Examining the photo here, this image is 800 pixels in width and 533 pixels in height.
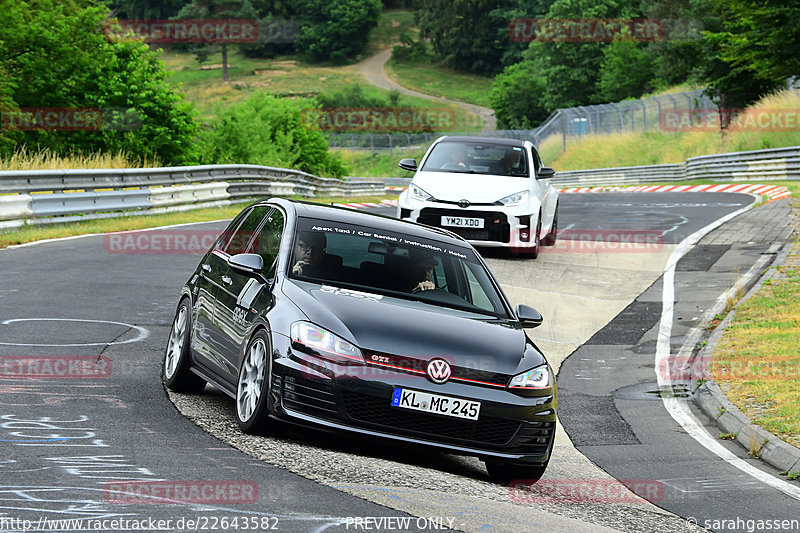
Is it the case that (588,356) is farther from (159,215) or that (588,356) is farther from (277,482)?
(159,215)

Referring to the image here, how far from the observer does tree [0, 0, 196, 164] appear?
36.5 meters

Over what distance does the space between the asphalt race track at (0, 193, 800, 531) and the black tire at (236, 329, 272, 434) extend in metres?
0.15

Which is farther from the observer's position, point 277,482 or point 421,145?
point 421,145

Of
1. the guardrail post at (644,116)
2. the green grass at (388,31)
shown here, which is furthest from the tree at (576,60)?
the green grass at (388,31)

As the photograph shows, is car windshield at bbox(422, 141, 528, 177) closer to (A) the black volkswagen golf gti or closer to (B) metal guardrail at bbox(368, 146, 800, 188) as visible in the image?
(A) the black volkswagen golf gti

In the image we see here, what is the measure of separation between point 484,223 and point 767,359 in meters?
6.37

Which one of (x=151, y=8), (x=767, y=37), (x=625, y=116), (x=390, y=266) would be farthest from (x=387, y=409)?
(x=151, y=8)

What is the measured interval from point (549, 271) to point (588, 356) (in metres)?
4.90

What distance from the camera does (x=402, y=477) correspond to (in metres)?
6.46

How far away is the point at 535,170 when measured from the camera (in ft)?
59.9

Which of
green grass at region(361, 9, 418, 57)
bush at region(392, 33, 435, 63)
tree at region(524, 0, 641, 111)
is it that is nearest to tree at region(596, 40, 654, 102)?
tree at region(524, 0, 641, 111)

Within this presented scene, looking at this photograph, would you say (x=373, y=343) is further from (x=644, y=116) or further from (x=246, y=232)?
(x=644, y=116)

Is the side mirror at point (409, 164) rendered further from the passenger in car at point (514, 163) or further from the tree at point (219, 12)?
the tree at point (219, 12)

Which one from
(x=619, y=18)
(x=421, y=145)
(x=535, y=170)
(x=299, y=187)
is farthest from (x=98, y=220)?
(x=619, y=18)
